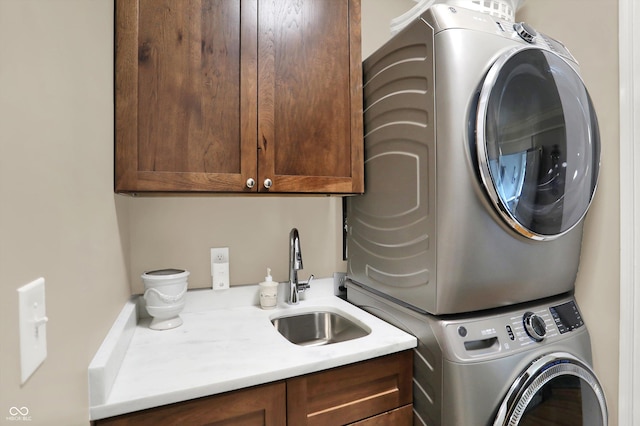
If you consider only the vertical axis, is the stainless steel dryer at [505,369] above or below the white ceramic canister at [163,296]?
below

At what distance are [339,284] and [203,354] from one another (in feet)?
2.78

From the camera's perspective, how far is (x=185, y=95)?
1157 millimetres

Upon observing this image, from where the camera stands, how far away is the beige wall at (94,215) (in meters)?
0.48

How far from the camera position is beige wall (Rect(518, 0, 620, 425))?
135 centimetres

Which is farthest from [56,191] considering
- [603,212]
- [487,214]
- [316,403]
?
[603,212]

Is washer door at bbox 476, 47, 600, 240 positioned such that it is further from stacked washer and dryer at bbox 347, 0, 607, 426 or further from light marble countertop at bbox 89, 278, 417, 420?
light marble countertop at bbox 89, 278, 417, 420

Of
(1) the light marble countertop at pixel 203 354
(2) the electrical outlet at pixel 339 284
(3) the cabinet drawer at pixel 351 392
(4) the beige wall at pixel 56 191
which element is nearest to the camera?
(4) the beige wall at pixel 56 191

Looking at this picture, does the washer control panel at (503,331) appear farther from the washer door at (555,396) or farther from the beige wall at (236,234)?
the beige wall at (236,234)

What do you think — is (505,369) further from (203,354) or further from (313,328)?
(203,354)

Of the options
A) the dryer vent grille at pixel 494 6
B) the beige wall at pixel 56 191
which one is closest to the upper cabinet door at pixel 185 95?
the beige wall at pixel 56 191

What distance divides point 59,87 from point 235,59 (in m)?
0.69

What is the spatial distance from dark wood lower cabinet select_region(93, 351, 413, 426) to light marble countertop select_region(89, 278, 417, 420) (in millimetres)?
37

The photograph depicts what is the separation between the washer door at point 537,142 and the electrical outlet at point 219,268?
1.12 meters

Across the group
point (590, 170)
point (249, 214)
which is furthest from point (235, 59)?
point (590, 170)
